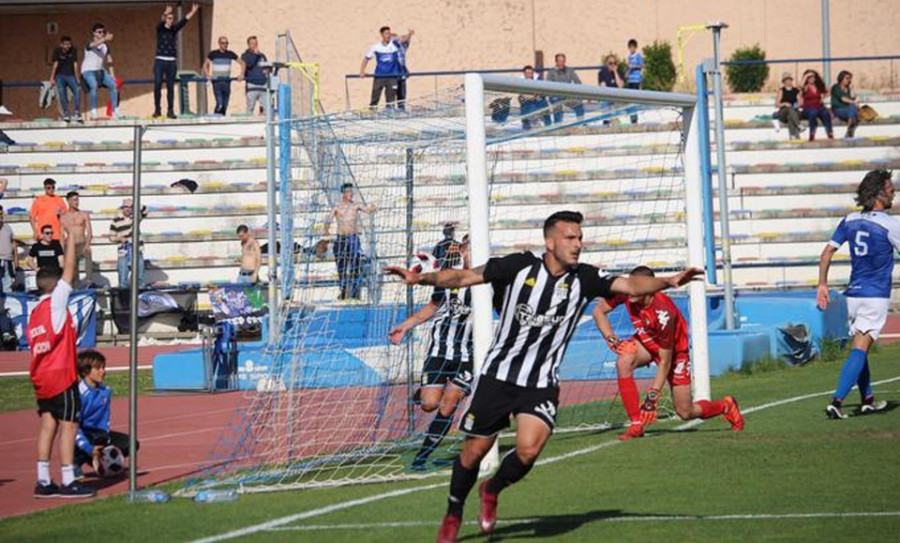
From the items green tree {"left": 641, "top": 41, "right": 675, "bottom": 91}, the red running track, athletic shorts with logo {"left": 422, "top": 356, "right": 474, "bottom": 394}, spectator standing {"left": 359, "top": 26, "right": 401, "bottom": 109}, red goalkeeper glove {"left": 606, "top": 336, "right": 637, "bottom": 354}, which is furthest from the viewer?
green tree {"left": 641, "top": 41, "right": 675, "bottom": 91}

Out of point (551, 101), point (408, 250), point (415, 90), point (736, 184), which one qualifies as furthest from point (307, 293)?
point (415, 90)

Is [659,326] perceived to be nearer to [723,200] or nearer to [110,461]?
[110,461]

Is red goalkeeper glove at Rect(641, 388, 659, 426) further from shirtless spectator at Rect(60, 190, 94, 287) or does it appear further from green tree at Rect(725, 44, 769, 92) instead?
green tree at Rect(725, 44, 769, 92)

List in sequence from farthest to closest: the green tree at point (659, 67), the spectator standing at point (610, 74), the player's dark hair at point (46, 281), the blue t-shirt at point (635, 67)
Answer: the green tree at point (659, 67) < the spectator standing at point (610, 74) < the blue t-shirt at point (635, 67) < the player's dark hair at point (46, 281)

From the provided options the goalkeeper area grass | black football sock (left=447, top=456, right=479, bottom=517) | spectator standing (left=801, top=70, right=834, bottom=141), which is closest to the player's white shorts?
the goalkeeper area grass

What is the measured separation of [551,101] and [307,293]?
3103 mm

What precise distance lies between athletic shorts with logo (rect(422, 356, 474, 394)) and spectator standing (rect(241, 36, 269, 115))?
1897cm

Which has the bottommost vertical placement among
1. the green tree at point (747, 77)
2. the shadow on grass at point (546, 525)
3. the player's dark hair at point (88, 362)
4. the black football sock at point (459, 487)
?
the shadow on grass at point (546, 525)

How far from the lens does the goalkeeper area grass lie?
8.77m

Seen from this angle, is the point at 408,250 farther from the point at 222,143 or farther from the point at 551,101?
the point at 222,143

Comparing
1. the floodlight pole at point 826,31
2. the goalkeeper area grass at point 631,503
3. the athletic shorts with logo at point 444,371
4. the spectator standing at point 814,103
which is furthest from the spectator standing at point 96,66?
the goalkeeper area grass at point 631,503

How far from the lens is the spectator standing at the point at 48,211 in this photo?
26.8 metres

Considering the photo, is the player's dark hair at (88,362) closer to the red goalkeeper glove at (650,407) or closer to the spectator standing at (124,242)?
the red goalkeeper glove at (650,407)

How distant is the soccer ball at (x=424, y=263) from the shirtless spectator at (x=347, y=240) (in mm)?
536
